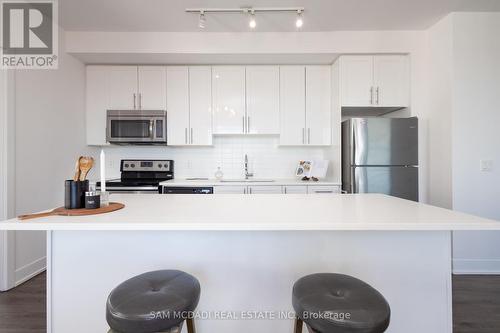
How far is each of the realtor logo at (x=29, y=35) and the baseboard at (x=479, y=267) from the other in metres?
4.70

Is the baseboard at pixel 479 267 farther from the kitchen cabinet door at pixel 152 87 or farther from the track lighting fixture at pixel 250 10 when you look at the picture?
the kitchen cabinet door at pixel 152 87

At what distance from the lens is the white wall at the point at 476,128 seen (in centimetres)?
255

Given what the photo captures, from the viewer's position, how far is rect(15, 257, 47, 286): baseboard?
2.32m

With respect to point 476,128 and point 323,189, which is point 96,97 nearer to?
point 323,189

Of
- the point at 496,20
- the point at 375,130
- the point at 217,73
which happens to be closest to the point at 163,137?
the point at 217,73

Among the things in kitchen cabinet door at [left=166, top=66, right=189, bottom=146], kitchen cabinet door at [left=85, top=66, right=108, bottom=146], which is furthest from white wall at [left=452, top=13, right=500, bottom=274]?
kitchen cabinet door at [left=85, top=66, right=108, bottom=146]

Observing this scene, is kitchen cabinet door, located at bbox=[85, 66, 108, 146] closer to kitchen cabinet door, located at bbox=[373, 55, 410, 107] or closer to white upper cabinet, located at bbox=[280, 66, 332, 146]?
white upper cabinet, located at bbox=[280, 66, 332, 146]

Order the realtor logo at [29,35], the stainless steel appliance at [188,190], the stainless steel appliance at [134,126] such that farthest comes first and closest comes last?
the stainless steel appliance at [134,126] → the stainless steel appliance at [188,190] → the realtor logo at [29,35]

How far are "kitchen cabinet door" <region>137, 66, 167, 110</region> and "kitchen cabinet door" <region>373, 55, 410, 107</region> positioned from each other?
8.58ft

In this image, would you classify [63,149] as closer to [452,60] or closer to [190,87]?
[190,87]

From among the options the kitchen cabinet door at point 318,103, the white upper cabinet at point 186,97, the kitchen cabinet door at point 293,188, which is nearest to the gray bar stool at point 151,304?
the kitchen cabinet door at point 293,188

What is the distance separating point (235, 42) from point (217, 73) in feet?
1.58

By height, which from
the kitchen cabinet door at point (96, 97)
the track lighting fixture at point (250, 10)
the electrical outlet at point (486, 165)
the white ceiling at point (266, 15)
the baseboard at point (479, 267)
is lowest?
the baseboard at point (479, 267)

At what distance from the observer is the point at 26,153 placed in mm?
2418
